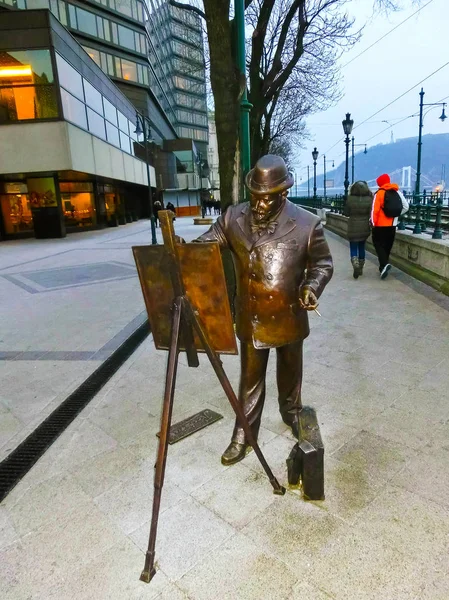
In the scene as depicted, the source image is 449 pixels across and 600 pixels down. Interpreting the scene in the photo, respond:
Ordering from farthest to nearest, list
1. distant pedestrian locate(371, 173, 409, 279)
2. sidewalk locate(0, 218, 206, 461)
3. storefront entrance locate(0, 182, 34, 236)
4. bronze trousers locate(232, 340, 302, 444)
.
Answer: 1. storefront entrance locate(0, 182, 34, 236)
2. distant pedestrian locate(371, 173, 409, 279)
3. sidewalk locate(0, 218, 206, 461)
4. bronze trousers locate(232, 340, 302, 444)

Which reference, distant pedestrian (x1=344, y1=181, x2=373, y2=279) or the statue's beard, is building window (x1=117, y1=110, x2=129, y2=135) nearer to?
distant pedestrian (x1=344, y1=181, x2=373, y2=279)

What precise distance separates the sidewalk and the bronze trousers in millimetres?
1975

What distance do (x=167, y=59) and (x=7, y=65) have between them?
50.3 metres

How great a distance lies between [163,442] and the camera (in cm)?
220

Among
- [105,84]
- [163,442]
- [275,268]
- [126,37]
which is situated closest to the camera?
[163,442]

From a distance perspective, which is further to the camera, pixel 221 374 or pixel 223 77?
pixel 223 77

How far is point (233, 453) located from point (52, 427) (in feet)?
5.56

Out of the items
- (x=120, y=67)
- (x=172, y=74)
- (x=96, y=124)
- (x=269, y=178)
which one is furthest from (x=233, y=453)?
(x=172, y=74)

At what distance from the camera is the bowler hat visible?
2318mm

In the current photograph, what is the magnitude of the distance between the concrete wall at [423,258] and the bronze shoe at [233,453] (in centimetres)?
555

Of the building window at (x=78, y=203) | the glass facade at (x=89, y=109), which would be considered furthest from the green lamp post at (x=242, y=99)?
the building window at (x=78, y=203)

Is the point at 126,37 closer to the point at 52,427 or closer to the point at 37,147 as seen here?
the point at 37,147

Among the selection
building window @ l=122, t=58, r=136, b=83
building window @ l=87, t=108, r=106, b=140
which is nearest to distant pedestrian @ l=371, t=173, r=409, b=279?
building window @ l=87, t=108, r=106, b=140

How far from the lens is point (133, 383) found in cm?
446
